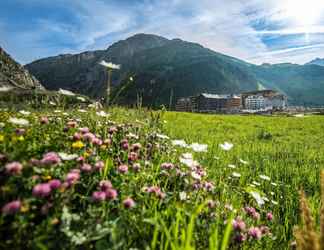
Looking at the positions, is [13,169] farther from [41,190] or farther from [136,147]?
[136,147]

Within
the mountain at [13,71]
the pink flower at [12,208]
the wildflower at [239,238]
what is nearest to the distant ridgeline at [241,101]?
the mountain at [13,71]

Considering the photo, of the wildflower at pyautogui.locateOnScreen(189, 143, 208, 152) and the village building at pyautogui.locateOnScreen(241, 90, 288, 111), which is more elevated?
the wildflower at pyautogui.locateOnScreen(189, 143, 208, 152)

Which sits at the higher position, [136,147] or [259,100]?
[136,147]

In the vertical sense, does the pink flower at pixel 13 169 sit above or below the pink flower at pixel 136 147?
above

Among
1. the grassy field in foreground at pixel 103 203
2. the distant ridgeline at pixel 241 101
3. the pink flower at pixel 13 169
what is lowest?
the distant ridgeline at pixel 241 101

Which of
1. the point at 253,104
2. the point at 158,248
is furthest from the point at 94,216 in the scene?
the point at 253,104

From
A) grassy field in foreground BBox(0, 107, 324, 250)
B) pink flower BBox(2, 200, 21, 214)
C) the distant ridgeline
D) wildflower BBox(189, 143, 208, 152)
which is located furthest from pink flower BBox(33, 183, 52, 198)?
the distant ridgeline

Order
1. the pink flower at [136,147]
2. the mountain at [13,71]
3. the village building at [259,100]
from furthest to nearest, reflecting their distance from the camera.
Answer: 1. the village building at [259,100]
2. the mountain at [13,71]
3. the pink flower at [136,147]

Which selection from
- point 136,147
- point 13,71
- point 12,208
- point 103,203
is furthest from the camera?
point 13,71

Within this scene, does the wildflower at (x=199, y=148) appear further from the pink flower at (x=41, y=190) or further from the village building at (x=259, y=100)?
the village building at (x=259, y=100)

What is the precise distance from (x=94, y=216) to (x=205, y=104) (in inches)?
5315

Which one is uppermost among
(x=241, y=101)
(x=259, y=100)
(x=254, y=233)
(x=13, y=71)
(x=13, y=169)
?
(x=13, y=71)

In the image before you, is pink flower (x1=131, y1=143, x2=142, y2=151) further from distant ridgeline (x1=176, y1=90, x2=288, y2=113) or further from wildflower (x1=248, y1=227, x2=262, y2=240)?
distant ridgeline (x1=176, y1=90, x2=288, y2=113)

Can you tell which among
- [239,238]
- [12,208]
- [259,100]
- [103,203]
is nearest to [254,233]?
[239,238]
